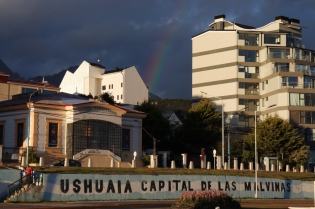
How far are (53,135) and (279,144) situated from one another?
1554 inches

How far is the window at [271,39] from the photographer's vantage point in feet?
360

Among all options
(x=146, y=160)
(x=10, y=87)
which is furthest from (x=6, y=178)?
(x=10, y=87)

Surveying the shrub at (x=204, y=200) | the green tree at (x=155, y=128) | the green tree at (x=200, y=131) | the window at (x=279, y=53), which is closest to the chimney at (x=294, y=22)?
the window at (x=279, y=53)

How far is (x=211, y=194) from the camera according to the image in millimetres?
35438

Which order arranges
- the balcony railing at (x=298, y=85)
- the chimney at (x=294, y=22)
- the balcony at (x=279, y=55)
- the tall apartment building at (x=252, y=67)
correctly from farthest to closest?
the chimney at (x=294, y=22)
the balcony at (x=279, y=55)
the tall apartment building at (x=252, y=67)
the balcony railing at (x=298, y=85)

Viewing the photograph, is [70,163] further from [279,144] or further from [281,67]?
[281,67]

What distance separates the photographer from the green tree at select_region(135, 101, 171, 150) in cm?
8269

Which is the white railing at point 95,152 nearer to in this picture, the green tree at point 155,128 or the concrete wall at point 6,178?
the green tree at point 155,128

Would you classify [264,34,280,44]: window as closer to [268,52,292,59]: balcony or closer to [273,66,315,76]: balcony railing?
[268,52,292,59]: balcony

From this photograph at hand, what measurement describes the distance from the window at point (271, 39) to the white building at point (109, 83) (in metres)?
28.6

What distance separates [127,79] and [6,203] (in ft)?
272

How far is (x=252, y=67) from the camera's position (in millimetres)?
109562

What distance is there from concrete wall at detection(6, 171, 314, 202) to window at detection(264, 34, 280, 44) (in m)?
54.9

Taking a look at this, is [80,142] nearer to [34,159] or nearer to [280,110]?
[34,159]
